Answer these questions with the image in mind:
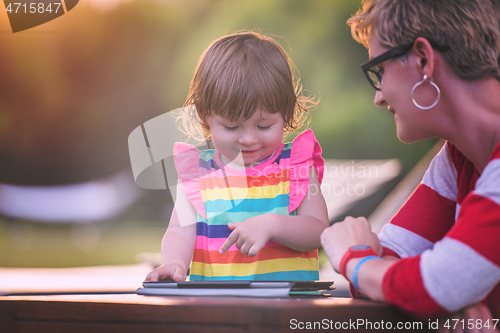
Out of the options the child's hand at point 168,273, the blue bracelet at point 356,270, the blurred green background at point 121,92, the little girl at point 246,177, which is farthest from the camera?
the blurred green background at point 121,92

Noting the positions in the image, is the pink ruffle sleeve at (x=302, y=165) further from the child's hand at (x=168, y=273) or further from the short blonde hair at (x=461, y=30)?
the short blonde hair at (x=461, y=30)

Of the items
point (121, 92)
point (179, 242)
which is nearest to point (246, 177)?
point (179, 242)

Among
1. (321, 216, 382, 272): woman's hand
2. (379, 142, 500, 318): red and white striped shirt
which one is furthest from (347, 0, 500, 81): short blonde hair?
(321, 216, 382, 272): woman's hand

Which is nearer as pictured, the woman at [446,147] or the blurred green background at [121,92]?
the woman at [446,147]

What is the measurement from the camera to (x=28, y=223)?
222 cm

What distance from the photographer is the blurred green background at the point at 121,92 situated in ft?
7.15

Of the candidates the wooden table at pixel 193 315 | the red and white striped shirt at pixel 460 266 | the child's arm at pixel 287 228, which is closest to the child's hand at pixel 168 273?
the child's arm at pixel 287 228

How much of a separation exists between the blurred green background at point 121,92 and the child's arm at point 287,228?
1.07m

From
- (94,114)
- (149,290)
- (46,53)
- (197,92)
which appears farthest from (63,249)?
(149,290)

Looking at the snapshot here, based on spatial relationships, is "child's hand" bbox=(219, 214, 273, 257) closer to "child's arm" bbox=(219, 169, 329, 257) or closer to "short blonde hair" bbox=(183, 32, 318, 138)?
"child's arm" bbox=(219, 169, 329, 257)

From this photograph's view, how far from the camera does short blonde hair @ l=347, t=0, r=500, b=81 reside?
0.68 metres

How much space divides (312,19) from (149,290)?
192cm

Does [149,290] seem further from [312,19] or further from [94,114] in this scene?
[312,19]

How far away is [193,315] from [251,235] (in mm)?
436
